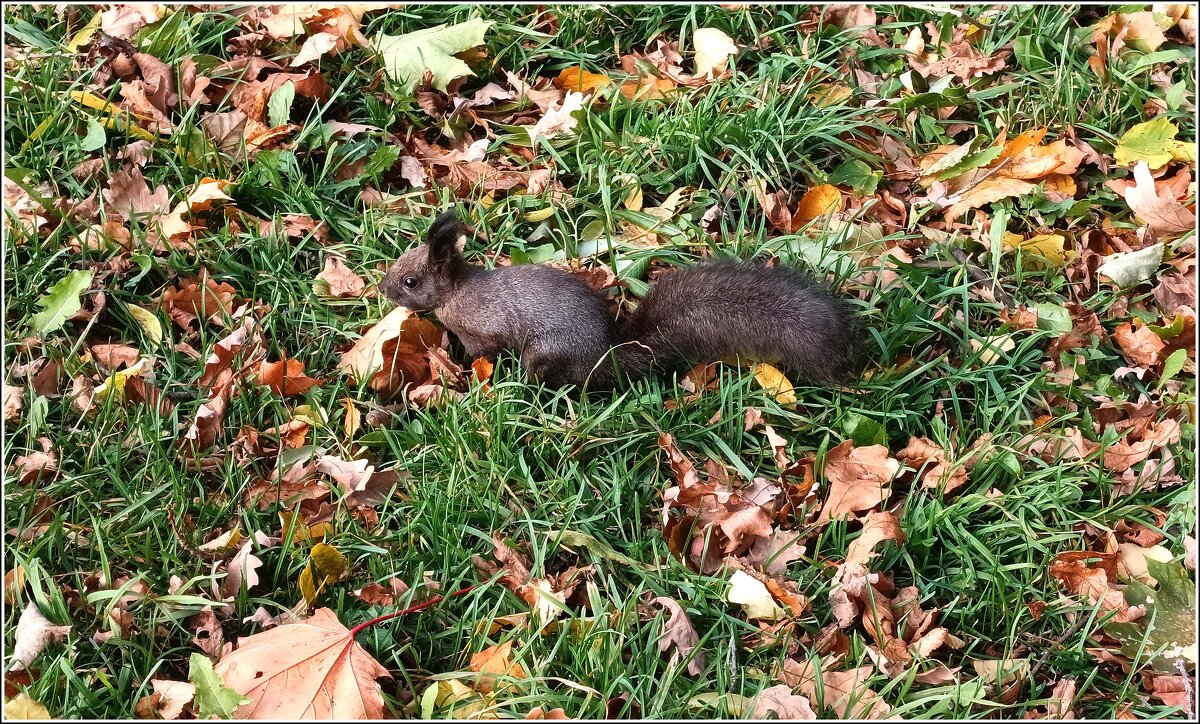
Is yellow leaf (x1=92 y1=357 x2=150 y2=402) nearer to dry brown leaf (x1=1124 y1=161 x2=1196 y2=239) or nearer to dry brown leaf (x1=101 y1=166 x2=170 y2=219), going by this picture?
dry brown leaf (x1=101 y1=166 x2=170 y2=219)

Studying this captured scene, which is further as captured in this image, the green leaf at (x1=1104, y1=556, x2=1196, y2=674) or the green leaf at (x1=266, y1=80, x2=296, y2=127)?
the green leaf at (x1=266, y1=80, x2=296, y2=127)

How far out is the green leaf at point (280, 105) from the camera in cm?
361

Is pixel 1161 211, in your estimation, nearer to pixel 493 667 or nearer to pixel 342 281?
pixel 493 667

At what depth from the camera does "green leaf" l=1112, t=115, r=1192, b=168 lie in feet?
11.4

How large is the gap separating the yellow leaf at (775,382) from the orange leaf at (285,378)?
1.32 m

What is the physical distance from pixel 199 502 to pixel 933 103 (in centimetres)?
281

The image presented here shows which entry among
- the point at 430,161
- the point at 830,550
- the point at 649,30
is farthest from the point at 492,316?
the point at 649,30

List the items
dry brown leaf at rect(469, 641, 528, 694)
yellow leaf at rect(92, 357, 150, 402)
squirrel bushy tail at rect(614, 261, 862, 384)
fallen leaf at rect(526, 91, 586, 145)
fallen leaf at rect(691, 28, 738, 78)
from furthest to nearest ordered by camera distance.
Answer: fallen leaf at rect(691, 28, 738, 78) → fallen leaf at rect(526, 91, 586, 145) → yellow leaf at rect(92, 357, 150, 402) → squirrel bushy tail at rect(614, 261, 862, 384) → dry brown leaf at rect(469, 641, 528, 694)

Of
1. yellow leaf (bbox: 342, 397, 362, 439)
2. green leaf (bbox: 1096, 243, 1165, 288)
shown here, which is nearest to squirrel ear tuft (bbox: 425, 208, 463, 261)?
yellow leaf (bbox: 342, 397, 362, 439)

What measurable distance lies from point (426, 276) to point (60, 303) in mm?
1119

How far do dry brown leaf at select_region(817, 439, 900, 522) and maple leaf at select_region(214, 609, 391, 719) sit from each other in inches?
49.3

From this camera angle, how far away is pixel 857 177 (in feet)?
11.5

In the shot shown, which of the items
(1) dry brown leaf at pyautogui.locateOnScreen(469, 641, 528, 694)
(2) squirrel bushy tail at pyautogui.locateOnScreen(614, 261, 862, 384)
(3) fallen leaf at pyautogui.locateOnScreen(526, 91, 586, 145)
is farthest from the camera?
(3) fallen leaf at pyautogui.locateOnScreen(526, 91, 586, 145)

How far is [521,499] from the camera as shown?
2.77m
